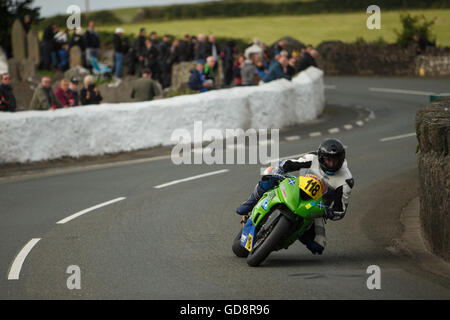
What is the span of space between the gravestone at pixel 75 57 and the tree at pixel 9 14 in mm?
3493

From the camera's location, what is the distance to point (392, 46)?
40094mm

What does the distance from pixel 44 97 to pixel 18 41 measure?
16.2 metres

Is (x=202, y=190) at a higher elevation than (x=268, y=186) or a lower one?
lower

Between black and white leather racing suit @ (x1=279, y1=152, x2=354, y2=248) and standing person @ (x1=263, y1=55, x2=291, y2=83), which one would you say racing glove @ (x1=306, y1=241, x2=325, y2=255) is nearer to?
black and white leather racing suit @ (x1=279, y1=152, x2=354, y2=248)

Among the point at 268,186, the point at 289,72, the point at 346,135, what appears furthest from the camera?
the point at 289,72

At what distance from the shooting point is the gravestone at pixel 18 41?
33781 millimetres

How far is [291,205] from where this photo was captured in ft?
29.2

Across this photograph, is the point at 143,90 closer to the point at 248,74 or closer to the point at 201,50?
the point at 248,74

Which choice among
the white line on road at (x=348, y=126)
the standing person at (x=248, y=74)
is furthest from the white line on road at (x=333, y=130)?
the standing person at (x=248, y=74)

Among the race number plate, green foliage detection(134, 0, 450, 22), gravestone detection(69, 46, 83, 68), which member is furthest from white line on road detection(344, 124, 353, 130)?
green foliage detection(134, 0, 450, 22)

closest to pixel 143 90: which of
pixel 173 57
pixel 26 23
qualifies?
pixel 173 57

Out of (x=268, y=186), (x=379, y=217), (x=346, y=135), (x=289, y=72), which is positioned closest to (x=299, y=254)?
(x=268, y=186)
